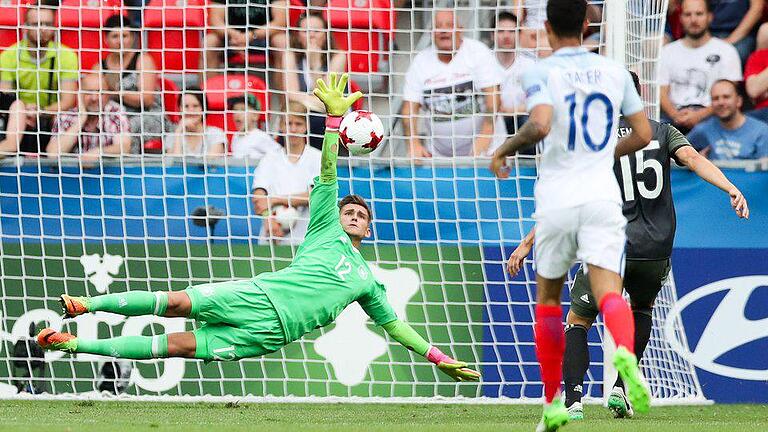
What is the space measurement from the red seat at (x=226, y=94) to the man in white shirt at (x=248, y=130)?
5cm

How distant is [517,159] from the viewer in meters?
10.1

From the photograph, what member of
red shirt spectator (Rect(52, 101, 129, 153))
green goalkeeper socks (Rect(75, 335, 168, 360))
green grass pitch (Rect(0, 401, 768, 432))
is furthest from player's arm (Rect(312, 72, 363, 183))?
red shirt spectator (Rect(52, 101, 129, 153))

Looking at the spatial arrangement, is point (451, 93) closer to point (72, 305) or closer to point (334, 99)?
point (334, 99)

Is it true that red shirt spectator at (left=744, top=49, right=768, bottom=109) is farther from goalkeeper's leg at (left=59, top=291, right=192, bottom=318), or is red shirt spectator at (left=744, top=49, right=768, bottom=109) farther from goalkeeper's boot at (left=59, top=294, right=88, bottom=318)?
goalkeeper's boot at (left=59, top=294, right=88, bottom=318)

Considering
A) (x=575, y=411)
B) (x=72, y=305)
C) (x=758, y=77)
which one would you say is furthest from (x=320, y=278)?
(x=758, y=77)

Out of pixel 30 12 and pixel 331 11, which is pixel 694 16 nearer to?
pixel 331 11

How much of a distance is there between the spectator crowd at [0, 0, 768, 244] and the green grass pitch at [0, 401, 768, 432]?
2173mm

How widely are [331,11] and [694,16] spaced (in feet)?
10.6

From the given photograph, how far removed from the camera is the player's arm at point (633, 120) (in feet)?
18.9

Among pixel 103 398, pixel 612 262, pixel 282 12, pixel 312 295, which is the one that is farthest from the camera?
pixel 282 12

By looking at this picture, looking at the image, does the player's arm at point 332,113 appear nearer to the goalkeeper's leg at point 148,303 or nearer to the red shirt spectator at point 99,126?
the goalkeeper's leg at point 148,303

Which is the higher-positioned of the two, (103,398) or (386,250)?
(386,250)

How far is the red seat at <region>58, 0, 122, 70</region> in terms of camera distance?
10656 mm

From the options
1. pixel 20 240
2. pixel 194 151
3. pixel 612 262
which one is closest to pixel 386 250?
pixel 194 151
